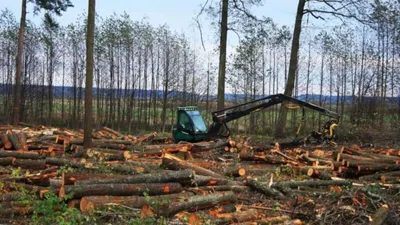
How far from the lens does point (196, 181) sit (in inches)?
332

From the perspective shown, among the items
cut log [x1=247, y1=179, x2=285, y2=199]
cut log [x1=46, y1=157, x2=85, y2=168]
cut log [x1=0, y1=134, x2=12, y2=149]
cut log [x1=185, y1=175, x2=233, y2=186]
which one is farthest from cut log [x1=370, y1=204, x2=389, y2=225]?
cut log [x1=0, y1=134, x2=12, y2=149]

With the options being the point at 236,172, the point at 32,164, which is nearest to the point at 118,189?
the point at 236,172

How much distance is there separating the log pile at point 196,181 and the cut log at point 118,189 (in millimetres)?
15

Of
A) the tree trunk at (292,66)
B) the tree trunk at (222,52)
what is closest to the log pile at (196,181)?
the tree trunk at (292,66)

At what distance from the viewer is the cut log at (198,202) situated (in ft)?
21.9

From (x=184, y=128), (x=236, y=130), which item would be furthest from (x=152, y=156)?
(x=236, y=130)

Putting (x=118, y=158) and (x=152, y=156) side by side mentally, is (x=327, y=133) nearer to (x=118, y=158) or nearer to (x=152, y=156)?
(x=152, y=156)

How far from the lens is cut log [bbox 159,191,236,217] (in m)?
6.69

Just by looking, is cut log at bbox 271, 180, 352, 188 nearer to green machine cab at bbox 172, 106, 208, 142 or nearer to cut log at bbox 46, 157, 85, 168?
cut log at bbox 46, 157, 85, 168

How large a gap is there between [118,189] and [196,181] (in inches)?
67.7

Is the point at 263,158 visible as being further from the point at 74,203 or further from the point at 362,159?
the point at 74,203

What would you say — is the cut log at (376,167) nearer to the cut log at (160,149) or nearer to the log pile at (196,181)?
the log pile at (196,181)

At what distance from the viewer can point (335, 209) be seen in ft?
23.4

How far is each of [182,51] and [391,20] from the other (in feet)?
60.3
